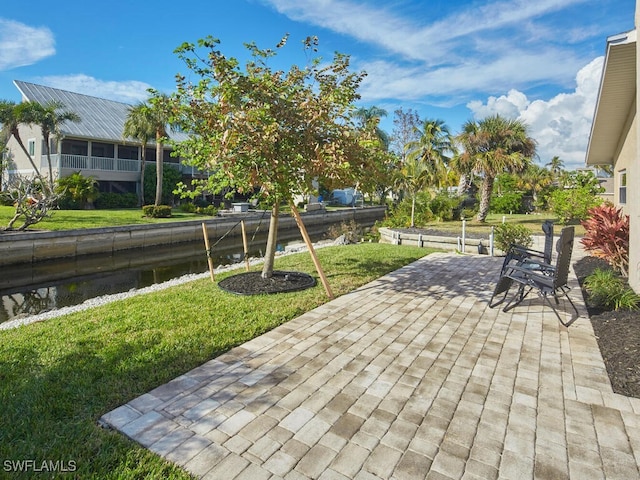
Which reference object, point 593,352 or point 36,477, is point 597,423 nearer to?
point 593,352

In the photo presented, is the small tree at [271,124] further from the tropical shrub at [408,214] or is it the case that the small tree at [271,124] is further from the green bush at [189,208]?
the green bush at [189,208]

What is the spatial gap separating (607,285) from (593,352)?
181 centimetres

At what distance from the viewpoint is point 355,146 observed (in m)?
5.86

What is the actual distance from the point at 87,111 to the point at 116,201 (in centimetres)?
763

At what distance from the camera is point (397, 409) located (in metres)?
2.85

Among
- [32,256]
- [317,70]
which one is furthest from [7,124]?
[317,70]

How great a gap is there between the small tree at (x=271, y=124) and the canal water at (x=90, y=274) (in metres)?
1.71

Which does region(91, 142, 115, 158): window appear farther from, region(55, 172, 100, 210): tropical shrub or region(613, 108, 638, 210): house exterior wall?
region(613, 108, 638, 210): house exterior wall

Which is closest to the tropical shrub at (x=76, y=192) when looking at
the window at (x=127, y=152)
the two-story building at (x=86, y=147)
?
the two-story building at (x=86, y=147)

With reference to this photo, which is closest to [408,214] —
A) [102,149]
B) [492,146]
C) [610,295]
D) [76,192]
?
[492,146]

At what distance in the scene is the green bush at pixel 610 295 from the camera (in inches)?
188

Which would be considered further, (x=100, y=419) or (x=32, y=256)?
(x=32, y=256)

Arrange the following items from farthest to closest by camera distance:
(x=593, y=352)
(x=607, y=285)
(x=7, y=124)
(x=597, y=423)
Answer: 1. (x=7, y=124)
2. (x=607, y=285)
3. (x=593, y=352)
4. (x=597, y=423)

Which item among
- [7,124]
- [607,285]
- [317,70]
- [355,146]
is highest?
[7,124]
